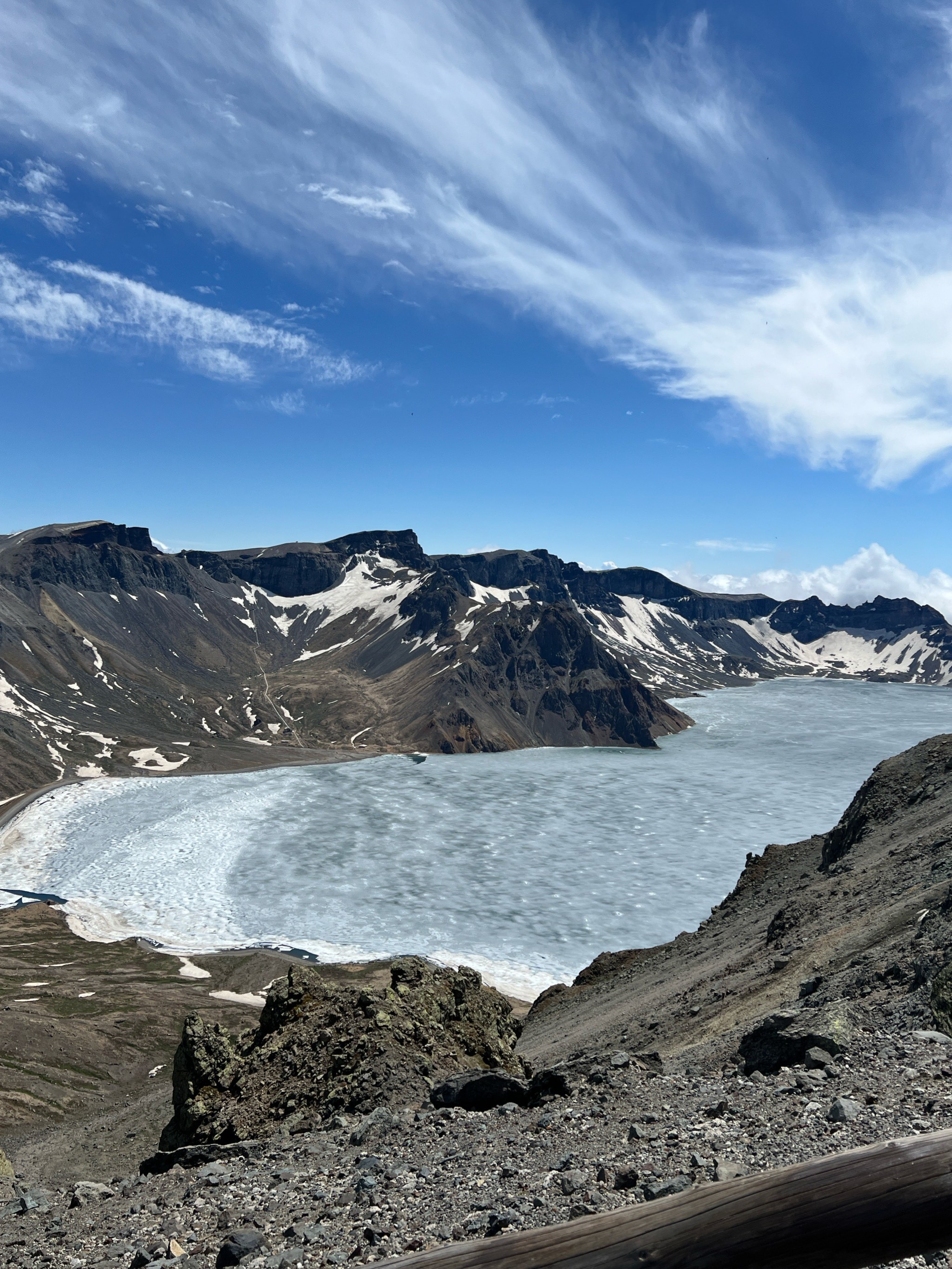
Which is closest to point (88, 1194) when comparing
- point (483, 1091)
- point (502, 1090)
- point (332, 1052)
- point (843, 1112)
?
point (483, 1091)

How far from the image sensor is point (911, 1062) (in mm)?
12219

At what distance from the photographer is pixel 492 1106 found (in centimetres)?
1588

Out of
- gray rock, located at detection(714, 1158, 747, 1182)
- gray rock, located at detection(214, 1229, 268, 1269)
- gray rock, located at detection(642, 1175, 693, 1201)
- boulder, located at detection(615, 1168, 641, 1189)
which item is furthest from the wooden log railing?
gray rock, located at detection(214, 1229, 268, 1269)

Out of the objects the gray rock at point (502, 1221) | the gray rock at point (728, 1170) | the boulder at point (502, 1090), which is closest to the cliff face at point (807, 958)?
the boulder at point (502, 1090)

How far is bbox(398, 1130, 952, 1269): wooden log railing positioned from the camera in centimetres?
430

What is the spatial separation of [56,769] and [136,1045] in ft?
497

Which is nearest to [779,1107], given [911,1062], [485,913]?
[911,1062]

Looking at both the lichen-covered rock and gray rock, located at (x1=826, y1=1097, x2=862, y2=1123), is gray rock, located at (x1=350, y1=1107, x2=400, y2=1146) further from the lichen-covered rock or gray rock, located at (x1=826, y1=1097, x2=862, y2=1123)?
gray rock, located at (x1=826, y1=1097, x2=862, y2=1123)

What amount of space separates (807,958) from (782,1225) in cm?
2664

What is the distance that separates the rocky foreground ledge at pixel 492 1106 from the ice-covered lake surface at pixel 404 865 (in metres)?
67.9

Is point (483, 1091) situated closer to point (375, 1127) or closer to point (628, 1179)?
point (375, 1127)

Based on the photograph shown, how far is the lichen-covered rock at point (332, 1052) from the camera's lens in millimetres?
19438

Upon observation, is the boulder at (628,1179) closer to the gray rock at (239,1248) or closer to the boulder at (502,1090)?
the gray rock at (239,1248)

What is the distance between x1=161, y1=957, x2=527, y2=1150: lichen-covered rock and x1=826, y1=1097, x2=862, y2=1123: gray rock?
11009mm
